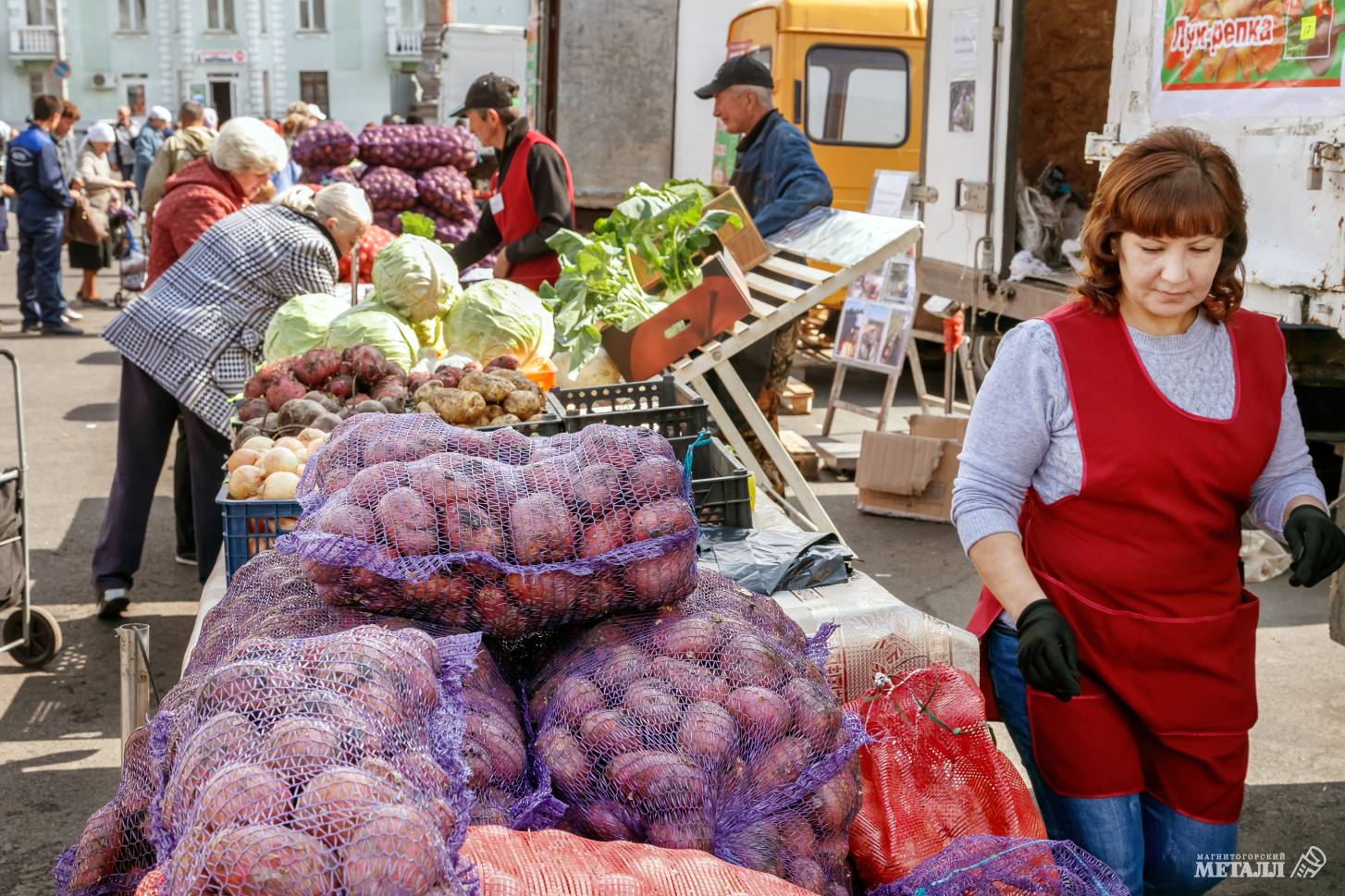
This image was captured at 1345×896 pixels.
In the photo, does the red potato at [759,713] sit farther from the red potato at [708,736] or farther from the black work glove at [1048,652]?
the black work glove at [1048,652]

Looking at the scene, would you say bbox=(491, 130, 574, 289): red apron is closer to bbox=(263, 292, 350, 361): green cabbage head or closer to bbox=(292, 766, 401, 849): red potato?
bbox=(263, 292, 350, 361): green cabbage head

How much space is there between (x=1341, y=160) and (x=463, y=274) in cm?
463

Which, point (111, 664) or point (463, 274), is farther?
point (463, 274)

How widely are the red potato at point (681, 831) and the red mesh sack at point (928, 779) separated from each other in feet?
1.86

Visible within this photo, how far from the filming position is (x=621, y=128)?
1238 cm

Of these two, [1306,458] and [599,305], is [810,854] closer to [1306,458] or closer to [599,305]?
[1306,458]

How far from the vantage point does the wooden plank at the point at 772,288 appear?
4895 mm

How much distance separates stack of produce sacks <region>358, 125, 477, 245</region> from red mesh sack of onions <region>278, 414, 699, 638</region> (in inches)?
299

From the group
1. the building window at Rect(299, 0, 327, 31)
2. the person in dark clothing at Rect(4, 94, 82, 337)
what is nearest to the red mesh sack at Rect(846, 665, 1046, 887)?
the person in dark clothing at Rect(4, 94, 82, 337)

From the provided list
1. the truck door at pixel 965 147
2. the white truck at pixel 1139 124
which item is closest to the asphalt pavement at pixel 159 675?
the white truck at pixel 1139 124

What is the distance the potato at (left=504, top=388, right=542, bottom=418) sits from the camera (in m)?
3.84

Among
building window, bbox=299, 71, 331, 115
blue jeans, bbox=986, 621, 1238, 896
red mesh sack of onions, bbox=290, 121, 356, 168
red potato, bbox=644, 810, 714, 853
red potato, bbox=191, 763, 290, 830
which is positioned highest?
building window, bbox=299, 71, 331, 115

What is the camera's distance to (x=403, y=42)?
170 feet

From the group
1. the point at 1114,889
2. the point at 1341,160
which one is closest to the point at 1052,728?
the point at 1114,889
